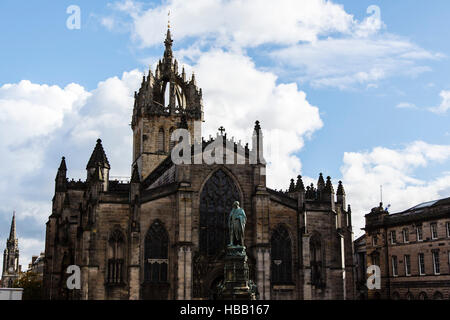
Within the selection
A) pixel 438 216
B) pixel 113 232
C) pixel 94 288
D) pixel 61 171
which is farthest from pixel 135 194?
pixel 438 216

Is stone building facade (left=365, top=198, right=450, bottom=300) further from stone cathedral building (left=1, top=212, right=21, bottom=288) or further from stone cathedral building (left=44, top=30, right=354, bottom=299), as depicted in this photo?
stone cathedral building (left=1, top=212, right=21, bottom=288)

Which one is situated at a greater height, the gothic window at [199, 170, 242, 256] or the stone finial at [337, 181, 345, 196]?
the stone finial at [337, 181, 345, 196]

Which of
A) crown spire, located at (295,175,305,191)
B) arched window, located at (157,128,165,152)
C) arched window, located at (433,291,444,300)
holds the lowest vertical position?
arched window, located at (433,291,444,300)

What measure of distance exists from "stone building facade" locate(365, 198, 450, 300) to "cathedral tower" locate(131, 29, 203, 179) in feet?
74.0

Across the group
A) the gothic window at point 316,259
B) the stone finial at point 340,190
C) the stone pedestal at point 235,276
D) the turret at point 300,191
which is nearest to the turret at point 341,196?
the stone finial at point 340,190

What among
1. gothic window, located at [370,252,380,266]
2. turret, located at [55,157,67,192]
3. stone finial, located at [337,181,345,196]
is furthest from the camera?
turret, located at [55,157,67,192]

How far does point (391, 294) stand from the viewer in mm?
57250

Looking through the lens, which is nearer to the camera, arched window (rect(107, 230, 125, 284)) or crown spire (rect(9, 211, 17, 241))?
arched window (rect(107, 230, 125, 284))

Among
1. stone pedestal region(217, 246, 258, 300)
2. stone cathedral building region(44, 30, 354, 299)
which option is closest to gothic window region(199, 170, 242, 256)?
stone cathedral building region(44, 30, 354, 299)

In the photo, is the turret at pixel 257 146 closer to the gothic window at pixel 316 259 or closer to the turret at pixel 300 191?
the turret at pixel 300 191

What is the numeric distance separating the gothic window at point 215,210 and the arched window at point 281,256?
12.8 ft

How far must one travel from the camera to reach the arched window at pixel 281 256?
145 feet

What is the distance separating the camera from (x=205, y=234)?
4347 cm

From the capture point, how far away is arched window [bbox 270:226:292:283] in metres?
44.2
